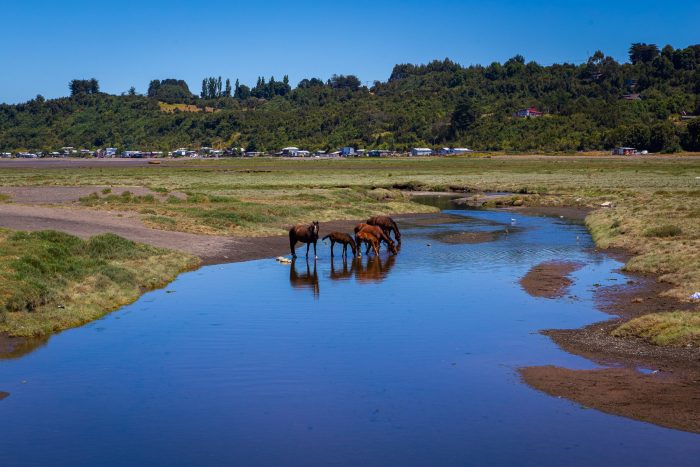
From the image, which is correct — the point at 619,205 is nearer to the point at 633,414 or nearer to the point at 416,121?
the point at 633,414

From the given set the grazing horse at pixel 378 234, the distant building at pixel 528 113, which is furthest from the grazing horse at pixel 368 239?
the distant building at pixel 528 113

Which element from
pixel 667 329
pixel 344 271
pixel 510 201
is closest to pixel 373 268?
pixel 344 271

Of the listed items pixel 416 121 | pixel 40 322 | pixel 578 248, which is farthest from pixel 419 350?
pixel 416 121

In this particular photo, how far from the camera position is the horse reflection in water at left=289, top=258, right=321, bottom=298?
25312mm

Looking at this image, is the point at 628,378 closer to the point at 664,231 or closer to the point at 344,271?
the point at 344,271

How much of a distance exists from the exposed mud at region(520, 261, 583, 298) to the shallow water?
0.53 meters

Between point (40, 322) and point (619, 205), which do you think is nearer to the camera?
point (40, 322)

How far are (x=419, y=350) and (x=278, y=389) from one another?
12.9 ft

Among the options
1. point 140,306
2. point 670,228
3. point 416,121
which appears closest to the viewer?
point 140,306

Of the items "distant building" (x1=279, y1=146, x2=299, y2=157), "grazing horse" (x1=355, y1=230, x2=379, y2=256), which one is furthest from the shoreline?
"distant building" (x1=279, y1=146, x2=299, y2=157)

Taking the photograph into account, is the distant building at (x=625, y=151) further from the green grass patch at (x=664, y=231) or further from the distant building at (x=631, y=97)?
the green grass patch at (x=664, y=231)

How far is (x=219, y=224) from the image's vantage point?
129 ft

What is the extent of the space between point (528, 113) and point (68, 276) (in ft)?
544

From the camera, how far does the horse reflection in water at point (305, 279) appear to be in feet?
83.0
